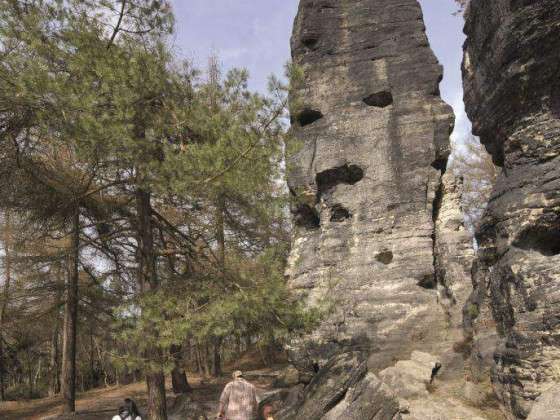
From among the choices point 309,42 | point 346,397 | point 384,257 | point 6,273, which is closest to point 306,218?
point 384,257

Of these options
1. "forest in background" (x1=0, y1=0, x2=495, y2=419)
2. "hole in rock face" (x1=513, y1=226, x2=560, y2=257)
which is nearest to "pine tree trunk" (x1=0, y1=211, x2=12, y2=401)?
"forest in background" (x1=0, y1=0, x2=495, y2=419)

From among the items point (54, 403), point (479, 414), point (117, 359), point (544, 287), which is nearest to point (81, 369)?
point (54, 403)

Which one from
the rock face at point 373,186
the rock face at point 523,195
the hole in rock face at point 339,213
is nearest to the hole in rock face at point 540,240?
the rock face at point 523,195

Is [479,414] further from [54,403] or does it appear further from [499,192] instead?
[54,403]

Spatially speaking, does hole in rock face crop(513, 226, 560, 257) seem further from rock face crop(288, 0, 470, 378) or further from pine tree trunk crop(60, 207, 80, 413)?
pine tree trunk crop(60, 207, 80, 413)

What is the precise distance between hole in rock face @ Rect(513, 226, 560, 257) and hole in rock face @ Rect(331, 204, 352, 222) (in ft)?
20.2

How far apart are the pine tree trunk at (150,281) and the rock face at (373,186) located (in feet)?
14.1

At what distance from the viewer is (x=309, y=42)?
47.0 feet

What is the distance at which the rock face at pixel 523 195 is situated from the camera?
20.3ft

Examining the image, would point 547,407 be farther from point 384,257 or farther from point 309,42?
point 309,42

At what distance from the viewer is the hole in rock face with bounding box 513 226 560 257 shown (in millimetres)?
6570

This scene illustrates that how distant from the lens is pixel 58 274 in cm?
1468

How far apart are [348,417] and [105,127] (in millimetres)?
5436

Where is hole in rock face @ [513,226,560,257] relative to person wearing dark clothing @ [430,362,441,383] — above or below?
above
